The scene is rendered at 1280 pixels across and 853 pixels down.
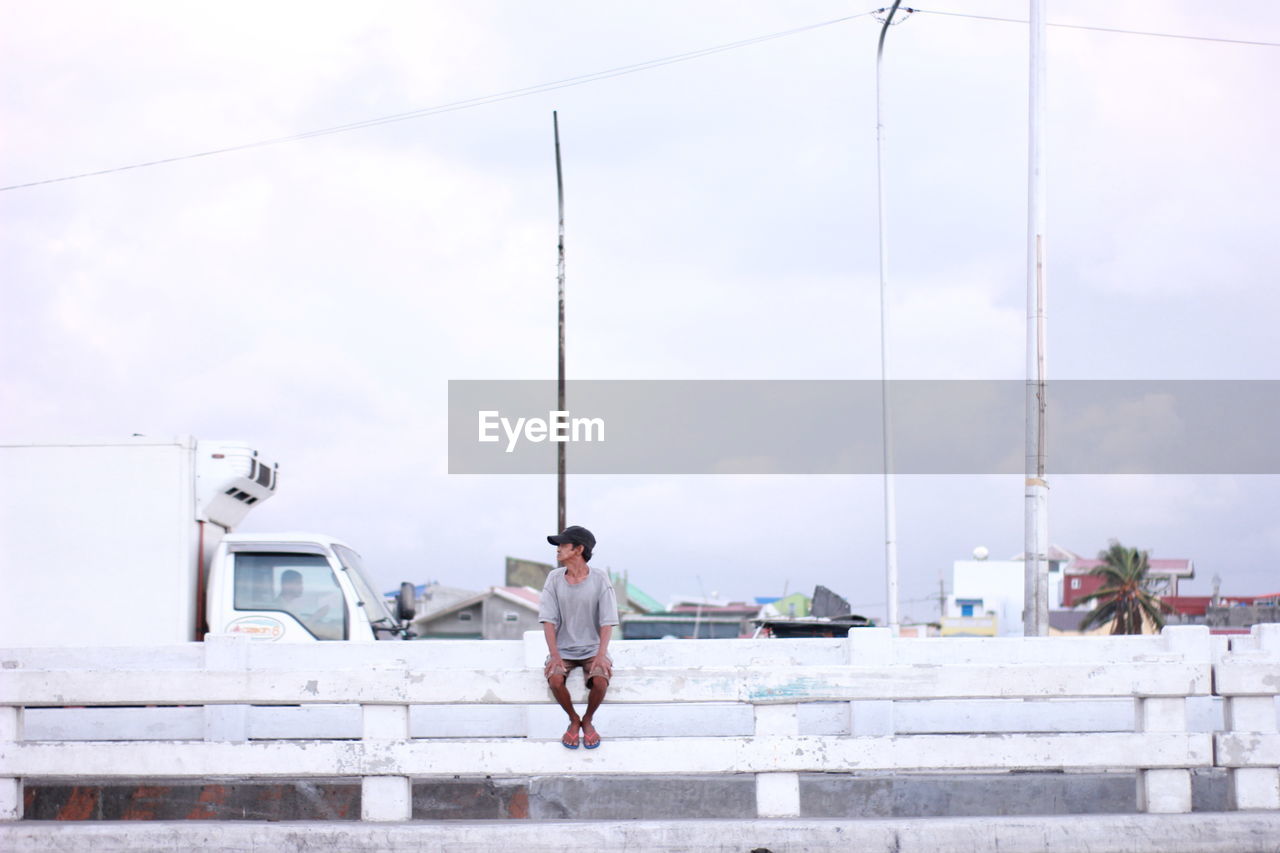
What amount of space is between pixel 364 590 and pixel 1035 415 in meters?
9.66

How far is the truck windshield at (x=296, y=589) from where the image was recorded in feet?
42.6

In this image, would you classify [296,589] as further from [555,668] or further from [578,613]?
[555,668]

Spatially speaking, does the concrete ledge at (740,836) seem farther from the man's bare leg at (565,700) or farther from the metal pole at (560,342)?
the metal pole at (560,342)

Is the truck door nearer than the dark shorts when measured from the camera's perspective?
No

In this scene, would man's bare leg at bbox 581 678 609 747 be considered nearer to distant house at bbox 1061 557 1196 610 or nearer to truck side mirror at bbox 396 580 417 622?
truck side mirror at bbox 396 580 417 622

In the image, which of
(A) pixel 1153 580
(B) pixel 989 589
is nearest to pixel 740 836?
(A) pixel 1153 580

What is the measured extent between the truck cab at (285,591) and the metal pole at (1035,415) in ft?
30.6

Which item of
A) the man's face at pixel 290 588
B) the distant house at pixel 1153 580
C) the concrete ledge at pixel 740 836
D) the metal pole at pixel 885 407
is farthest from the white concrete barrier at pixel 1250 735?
the distant house at pixel 1153 580

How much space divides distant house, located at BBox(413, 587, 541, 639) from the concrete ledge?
47.5m

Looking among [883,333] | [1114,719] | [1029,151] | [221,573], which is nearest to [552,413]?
[883,333]

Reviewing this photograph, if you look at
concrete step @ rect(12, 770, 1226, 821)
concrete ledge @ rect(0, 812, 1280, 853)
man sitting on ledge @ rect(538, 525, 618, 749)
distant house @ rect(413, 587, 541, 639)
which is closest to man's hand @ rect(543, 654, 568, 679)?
man sitting on ledge @ rect(538, 525, 618, 749)

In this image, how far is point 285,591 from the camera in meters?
13.1

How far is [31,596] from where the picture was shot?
12.4m

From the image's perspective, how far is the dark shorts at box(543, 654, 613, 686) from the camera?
7477 millimetres
